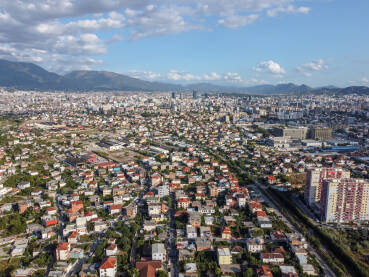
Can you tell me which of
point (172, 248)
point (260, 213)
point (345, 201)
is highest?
point (345, 201)

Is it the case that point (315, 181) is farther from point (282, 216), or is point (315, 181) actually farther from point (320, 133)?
point (320, 133)

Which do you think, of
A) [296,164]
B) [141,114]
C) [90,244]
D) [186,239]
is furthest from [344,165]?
[141,114]

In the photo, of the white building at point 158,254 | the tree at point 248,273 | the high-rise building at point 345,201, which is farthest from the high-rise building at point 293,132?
the white building at point 158,254

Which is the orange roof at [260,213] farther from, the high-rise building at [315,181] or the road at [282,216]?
the high-rise building at [315,181]

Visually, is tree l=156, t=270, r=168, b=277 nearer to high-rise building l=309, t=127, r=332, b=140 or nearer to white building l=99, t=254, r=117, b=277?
white building l=99, t=254, r=117, b=277

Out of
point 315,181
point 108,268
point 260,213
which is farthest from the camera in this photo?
point 315,181

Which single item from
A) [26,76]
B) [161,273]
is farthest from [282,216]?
[26,76]

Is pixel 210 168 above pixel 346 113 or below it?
below

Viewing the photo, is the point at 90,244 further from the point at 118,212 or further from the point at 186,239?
the point at 186,239

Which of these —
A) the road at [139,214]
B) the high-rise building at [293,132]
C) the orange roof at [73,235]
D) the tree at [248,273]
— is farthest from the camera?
the high-rise building at [293,132]
